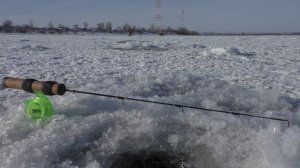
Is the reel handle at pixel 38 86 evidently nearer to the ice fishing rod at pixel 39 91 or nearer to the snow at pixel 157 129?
the ice fishing rod at pixel 39 91

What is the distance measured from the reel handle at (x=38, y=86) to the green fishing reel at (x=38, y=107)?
234 millimetres

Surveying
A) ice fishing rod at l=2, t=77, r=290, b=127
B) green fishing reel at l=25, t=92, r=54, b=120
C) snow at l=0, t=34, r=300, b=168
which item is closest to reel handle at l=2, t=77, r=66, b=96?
ice fishing rod at l=2, t=77, r=290, b=127

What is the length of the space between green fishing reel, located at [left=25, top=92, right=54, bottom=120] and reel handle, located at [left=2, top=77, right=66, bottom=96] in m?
0.23

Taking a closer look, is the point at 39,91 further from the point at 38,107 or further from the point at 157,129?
the point at 157,129

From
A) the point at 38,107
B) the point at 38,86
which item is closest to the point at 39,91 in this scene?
the point at 38,86

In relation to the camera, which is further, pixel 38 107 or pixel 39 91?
pixel 38 107

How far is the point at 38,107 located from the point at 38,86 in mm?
407

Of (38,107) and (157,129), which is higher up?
(38,107)

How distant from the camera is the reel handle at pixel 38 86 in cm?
353

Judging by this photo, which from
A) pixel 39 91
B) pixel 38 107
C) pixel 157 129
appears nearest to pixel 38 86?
pixel 39 91

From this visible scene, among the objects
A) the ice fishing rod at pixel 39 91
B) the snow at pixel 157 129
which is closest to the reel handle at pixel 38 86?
the ice fishing rod at pixel 39 91

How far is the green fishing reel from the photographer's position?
12.9ft

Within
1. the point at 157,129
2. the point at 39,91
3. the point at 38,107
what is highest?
the point at 39,91

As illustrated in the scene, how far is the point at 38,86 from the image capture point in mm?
3613
